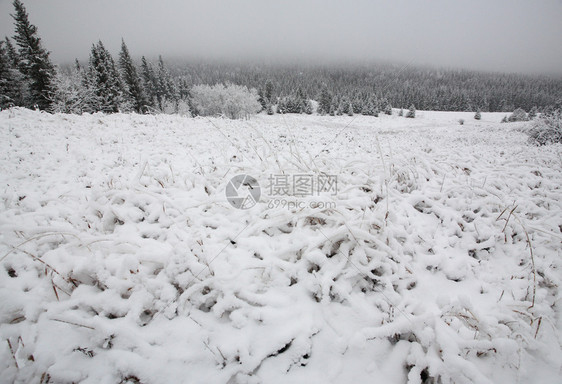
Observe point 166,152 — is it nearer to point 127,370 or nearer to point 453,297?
point 127,370

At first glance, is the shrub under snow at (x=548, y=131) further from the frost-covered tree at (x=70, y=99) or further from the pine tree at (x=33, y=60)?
the pine tree at (x=33, y=60)

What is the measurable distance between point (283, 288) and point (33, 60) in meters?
36.7

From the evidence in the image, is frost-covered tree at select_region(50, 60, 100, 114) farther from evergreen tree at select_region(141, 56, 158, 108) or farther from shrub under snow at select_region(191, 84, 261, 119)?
shrub under snow at select_region(191, 84, 261, 119)

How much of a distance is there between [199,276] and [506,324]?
2.01m

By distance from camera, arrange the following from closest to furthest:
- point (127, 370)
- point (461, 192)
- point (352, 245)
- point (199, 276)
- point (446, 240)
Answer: point (127, 370), point (199, 276), point (352, 245), point (446, 240), point (461, 192)

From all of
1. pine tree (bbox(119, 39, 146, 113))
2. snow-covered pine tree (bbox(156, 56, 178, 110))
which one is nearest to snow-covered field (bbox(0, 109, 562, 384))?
pine tree (bbox(119, 39, 146, 113))

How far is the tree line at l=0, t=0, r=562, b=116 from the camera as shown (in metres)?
24.0

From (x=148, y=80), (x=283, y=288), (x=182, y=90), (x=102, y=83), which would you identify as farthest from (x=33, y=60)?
(x=182, y=90)

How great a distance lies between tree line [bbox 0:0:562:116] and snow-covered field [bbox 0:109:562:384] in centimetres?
184

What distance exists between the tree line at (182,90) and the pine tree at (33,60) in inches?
3.0

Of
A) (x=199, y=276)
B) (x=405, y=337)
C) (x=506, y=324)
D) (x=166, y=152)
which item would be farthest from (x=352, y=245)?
(x=166, y=152)

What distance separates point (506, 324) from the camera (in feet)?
4.73

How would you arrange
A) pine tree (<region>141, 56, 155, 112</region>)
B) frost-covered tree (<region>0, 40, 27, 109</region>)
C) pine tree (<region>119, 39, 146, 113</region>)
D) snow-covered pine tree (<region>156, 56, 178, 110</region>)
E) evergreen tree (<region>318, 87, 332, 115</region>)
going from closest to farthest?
frost-covered tree (<region>0, 40, 27, 109</region>) → pine tree (<region>119, 39, 146, 113</region>) → pine tree (<region>141, 56, 155, 112</region>) → snow-covered pine tree (<region>156, 56, 178, 110</region>) → evergreen tree (<region>318, 87, 332, 115</region>)

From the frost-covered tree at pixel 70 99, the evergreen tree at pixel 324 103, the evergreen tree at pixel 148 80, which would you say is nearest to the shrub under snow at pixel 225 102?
the evergreen tree at pixel 148 80
